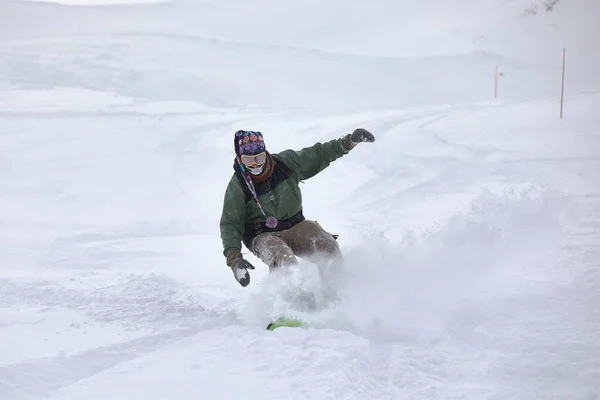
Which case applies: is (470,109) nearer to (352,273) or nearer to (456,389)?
(352,273)

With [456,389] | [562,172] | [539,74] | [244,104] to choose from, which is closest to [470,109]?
[244,104]

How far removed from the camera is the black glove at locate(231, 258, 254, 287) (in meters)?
5.05

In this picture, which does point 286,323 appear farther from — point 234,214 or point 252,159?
point 252,159

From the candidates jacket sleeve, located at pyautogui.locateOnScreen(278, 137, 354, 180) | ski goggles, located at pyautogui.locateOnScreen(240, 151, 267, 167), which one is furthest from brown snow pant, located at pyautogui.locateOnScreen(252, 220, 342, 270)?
ski goggles, located at pyautogui.locateOnScreen(240, 151, 267, 167)

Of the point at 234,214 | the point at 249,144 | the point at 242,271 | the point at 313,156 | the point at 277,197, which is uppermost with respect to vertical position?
the point at 249,144

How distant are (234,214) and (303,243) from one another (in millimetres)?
661

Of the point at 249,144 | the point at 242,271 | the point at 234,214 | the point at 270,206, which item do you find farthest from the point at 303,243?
the point at 249,144

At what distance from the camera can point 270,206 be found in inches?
224

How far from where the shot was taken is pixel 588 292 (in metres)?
5.36

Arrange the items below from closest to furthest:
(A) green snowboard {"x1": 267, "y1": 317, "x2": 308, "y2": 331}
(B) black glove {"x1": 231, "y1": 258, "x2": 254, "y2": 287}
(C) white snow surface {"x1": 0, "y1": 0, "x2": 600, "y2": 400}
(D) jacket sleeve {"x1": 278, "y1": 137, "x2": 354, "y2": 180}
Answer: (C) white snow surface {"x1": 0, "y1": 0, "x2": 600, "y2": 400} < (A) green snowboard {"x1": 267, "y1": 317, "x2": 308, "y2": 331} < (B) black glove {"x1": 231, "y1": 258, "x2": 254, "y2": 287} < (D) jacket sleeve {"x1": 278, "y1": 137, "x2": 354, "y2": 180}

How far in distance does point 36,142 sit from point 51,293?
905cm

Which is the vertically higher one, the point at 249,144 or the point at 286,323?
the point at 249,144

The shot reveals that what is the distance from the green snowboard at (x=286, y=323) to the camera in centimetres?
470

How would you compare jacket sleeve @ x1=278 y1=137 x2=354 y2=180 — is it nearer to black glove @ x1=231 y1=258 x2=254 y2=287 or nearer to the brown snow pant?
the brown snow pant
